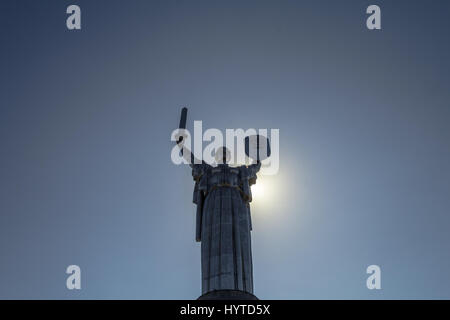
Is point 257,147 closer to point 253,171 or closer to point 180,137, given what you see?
point 253,171

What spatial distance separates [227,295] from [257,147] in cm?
704

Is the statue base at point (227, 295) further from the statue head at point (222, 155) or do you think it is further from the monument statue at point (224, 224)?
the statue head at point (222, 155)

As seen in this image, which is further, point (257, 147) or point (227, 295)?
point (257, 147)

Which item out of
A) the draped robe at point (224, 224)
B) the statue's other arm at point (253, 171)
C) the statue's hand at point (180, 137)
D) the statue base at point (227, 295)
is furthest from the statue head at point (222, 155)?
the statue base at point (227, 295)

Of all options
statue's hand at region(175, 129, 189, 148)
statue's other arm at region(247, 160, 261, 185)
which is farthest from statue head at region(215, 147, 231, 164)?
statue's hand at region(175, 129, 189, 148)

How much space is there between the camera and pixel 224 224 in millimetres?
18531

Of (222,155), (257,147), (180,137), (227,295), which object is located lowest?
(227,295)

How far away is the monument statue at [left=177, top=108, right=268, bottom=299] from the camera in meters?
17.2

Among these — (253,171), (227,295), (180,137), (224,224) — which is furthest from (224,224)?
(180,137)

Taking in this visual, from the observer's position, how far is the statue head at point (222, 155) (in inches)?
850

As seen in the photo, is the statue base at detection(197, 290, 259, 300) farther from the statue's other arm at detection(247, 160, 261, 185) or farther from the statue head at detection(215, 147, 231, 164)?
the statue head at detection(215, 147, 231, 164)
